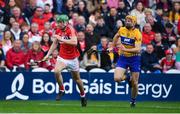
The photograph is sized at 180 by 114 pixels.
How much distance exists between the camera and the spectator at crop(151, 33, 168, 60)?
2377cm

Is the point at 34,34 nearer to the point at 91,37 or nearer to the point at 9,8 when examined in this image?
the point at 9,8

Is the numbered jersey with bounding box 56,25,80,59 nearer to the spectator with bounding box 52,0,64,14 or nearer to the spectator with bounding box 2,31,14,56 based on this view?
the spectator with bounding box 2,31,14,56

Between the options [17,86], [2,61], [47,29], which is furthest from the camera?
[47,29]

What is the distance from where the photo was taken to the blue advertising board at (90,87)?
20.8 metres

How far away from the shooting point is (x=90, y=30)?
78.1ft

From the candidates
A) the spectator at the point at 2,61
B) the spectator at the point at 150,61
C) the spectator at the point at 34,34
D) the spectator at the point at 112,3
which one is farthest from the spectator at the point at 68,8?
the spectator at the point at 2,61

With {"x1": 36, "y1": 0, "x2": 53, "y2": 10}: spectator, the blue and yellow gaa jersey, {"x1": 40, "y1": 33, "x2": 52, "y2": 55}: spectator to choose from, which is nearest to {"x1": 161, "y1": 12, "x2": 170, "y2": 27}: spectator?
{"x1": 36, "y1": 0, "x2": 53, "y2": 10}: spectator

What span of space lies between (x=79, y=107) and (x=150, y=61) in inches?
220

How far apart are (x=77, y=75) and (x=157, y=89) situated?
13.1 ft

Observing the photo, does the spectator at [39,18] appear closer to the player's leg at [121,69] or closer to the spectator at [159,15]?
the spectator at [159,15]

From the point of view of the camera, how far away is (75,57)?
18609mm

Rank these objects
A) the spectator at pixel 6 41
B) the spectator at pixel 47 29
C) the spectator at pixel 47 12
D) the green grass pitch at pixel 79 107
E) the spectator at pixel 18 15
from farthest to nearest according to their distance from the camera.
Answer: the spectator at pixel 47 12
the spectator at pixel 18 15
the spectator at pixel 47 29
the spectator at pixel 6 41
the green grass pitch at pixel 79 107

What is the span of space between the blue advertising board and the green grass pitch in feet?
1.93

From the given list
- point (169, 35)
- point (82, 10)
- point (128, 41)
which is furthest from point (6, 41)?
point (169, 35)
